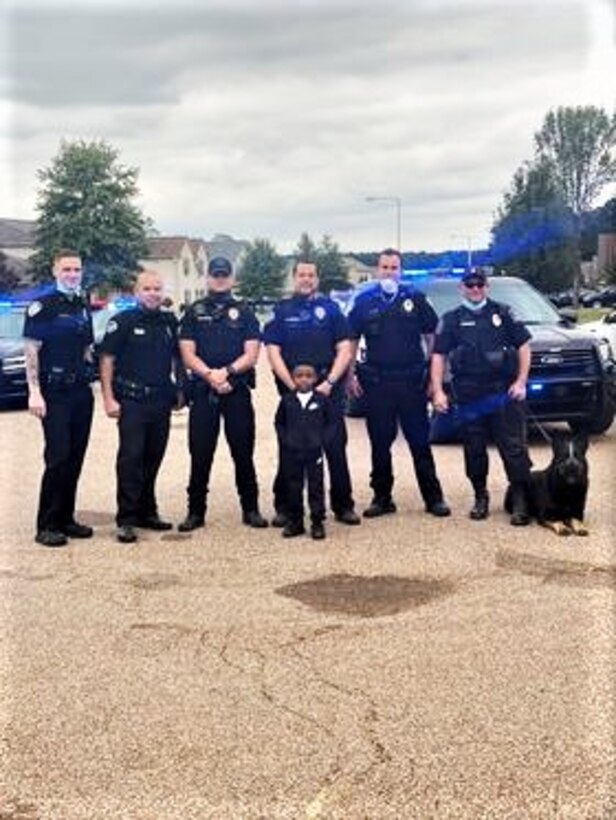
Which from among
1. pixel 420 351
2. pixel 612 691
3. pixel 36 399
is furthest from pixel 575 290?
pixel 612 691

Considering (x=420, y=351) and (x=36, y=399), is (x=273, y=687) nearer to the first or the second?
(x=36, y=399)

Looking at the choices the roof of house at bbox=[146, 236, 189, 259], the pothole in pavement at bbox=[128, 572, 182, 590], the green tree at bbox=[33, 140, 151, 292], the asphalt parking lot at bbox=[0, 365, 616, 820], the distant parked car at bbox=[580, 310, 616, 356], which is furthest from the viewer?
the roof of house at bbox=[146, 236, 189, 259]

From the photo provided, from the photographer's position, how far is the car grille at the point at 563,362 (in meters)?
10.9

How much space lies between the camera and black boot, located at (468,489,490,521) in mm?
7906

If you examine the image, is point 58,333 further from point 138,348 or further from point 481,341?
Result: point 481,341

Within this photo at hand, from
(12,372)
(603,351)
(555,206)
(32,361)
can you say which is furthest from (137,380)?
(555,206)

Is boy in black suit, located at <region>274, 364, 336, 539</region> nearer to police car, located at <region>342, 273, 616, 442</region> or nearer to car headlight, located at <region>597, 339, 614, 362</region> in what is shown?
police car, located at <region>342, 273, 616, 442</region>

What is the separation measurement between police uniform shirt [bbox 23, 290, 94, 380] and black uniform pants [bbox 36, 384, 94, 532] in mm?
136

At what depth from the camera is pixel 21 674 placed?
4879mm

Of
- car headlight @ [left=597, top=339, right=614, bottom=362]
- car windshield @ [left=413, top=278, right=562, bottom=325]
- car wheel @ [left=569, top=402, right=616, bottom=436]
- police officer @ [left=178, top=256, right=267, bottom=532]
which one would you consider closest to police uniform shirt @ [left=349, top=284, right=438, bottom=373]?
police officer @ [left=178, top=256, right=267, bottom=532]

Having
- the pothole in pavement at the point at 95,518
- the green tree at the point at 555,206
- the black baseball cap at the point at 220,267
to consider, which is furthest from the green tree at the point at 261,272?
the black baseball cap at the point at 220,267

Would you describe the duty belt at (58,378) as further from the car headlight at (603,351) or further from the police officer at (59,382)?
the car headlight at (603,351)

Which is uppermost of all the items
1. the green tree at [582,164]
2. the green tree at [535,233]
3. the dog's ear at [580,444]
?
the green tree at [582,164]

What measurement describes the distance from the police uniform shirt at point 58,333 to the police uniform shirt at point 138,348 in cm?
24
